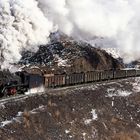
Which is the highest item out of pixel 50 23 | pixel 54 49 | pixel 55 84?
pixel 50 23

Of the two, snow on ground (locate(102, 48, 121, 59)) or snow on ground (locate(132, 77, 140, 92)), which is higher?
snow on ground (locate(102, 48, 121, 59))

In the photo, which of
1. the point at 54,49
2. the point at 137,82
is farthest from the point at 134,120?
the point at 54,49

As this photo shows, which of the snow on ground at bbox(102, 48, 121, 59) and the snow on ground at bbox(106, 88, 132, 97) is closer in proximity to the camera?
the snow on ground at bbox(106, 88, 132, 97)

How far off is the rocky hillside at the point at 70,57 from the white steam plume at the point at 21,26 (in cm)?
177

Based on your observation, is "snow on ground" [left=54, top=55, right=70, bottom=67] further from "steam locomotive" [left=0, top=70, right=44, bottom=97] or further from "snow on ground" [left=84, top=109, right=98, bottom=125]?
"snow on ground" [left=84, top=109, right=98, bottom=125]

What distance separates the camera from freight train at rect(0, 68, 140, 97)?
38.2 m

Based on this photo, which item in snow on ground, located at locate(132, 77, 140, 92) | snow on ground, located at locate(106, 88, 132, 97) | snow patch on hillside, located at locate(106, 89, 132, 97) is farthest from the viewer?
snow on ground, located at locate(132, 77, 140, 92)

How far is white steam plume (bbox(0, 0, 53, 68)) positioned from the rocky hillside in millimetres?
1770

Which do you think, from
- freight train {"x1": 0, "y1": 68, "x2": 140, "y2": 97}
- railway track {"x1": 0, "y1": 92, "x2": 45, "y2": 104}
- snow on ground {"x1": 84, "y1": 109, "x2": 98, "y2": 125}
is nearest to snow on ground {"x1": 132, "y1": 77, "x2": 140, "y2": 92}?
freight train {"x1": 0, "y1": 68, "x2": 140, "y2": 97}

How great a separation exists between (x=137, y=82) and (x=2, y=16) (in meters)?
21.1

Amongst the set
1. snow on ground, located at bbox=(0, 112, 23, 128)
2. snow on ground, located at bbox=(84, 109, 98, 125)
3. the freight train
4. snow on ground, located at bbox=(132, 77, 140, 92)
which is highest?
the freight train

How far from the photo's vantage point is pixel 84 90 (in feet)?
150

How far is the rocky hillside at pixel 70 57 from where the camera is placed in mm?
67750

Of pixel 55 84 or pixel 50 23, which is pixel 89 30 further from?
pixel 55 84
